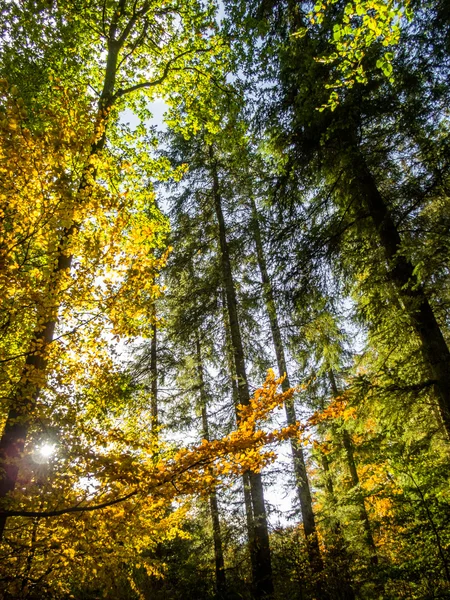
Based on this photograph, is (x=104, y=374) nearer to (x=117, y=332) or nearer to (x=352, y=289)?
(x=117, y=332)

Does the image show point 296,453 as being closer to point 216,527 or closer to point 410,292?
point 216,527

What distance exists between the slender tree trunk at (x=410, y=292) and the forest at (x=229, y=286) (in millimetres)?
31

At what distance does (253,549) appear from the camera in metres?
7.21

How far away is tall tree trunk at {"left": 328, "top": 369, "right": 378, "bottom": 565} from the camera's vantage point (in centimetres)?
709

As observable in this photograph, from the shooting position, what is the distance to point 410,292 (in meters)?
4.98

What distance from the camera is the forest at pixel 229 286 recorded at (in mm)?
3271

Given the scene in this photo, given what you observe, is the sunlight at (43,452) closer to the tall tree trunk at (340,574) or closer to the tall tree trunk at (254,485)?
the tall tree trunk at (254,485)

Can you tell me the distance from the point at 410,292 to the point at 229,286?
512 cm

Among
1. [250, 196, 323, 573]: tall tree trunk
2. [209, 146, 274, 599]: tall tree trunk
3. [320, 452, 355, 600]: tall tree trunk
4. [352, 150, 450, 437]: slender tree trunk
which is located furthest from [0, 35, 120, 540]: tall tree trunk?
[320, 452, 355, 600]: tall tree trunk

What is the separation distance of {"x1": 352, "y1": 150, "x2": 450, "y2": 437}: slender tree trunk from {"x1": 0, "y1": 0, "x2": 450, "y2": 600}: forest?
0.10ft

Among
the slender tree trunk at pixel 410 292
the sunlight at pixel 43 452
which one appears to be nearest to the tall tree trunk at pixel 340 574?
the slender tree trunk at pixel 410 292

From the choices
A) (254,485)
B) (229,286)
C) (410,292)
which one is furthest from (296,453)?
(410,292)

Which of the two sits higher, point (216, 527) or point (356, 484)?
point (356, 484)

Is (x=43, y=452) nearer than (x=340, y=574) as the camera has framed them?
Yes
